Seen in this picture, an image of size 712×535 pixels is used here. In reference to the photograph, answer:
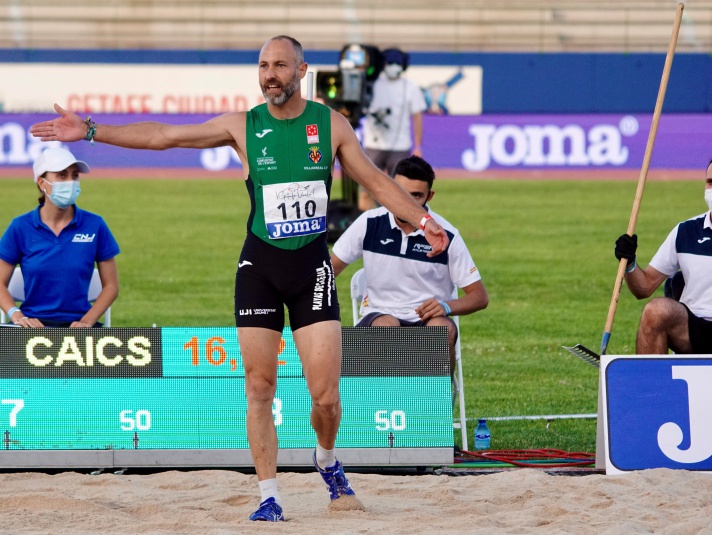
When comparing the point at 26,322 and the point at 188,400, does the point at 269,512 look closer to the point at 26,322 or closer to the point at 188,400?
the point at 188,400

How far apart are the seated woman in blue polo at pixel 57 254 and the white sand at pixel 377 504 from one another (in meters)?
1.35

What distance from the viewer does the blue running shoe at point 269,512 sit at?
225 inches

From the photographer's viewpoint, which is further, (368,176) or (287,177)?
(368,176)

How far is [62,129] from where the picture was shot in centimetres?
561

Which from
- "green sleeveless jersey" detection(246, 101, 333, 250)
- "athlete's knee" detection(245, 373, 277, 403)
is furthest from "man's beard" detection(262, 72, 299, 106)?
"athlete's knee" detection(245, 373, 277, 403)

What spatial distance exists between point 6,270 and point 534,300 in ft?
22.1

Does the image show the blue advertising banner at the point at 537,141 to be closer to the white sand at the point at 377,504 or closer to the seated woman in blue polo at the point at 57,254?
the seated woman in blue polo at the point at 57,254

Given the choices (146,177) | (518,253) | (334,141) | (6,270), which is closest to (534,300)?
(518,253)

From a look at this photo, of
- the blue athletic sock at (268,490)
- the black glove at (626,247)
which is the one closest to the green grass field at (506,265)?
the black glove at (626,247)

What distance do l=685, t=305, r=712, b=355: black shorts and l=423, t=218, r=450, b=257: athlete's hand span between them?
2.18 meters

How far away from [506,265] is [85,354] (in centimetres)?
925

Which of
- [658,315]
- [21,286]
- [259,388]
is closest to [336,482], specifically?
[259,388]

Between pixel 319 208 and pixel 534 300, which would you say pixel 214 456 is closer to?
pixel 319 208

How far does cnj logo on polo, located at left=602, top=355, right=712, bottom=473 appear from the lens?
6.56m
